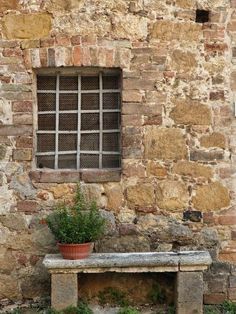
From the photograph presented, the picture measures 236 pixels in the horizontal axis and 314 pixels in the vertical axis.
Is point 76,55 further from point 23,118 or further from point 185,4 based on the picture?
point 185,4

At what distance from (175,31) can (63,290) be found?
288 cm

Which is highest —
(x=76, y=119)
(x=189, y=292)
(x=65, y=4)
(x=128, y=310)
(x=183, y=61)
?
(x=65, y=4)

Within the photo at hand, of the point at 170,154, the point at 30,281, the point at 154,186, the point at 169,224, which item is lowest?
the point at 30,281

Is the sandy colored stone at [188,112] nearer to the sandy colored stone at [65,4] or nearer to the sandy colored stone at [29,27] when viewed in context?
the sandy colored stone at [65,4]

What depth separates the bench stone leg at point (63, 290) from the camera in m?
5.14

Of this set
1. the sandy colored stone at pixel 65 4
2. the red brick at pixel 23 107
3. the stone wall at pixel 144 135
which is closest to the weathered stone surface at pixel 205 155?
the stone wall at pixel 144 135

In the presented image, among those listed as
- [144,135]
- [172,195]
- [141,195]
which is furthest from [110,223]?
[144,135]

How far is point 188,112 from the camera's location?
5582mm

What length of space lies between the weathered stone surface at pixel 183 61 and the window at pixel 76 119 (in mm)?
626

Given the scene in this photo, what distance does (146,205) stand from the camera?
5.59 meters

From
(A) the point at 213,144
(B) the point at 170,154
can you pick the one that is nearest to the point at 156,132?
(B) the point at 170,154

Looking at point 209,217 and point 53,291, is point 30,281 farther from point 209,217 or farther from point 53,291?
point 209,217

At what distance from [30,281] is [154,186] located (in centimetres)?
164

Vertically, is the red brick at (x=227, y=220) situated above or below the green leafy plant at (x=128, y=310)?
above
